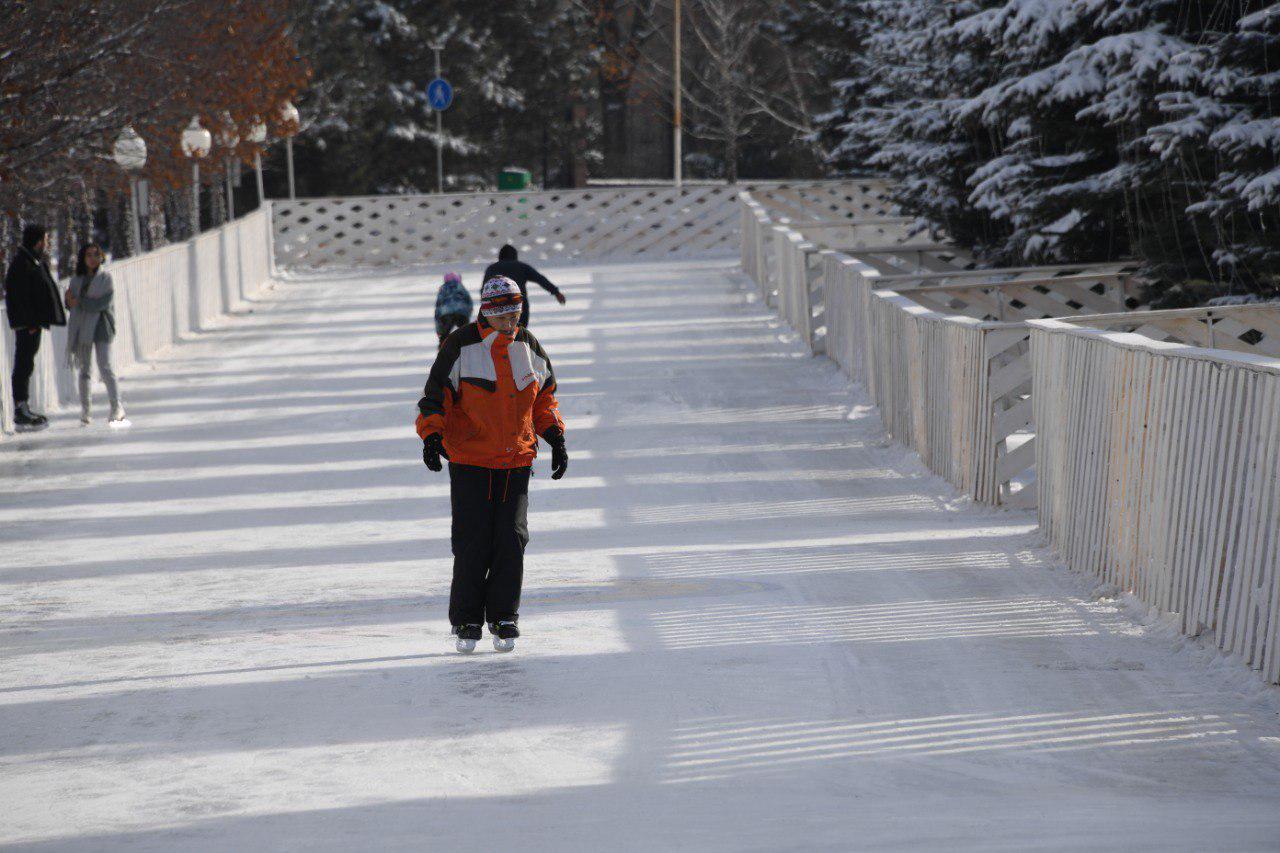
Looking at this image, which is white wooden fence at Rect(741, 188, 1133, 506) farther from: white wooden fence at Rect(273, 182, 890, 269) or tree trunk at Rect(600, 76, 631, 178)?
tree trunk at Rect(600, 76, 631, 178)

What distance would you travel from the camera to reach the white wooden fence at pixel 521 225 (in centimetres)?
3603

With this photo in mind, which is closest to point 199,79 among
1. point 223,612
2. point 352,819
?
point 223,612

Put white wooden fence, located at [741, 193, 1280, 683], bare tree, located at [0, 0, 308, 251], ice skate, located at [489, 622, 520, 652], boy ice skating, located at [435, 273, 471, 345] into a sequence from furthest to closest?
1. bare tree, located at [0, 0, 308, 251]
2. boy ice skating, located at [435, 273, 471, 345]
3. ice skate, located at [489, 622, 520, 652]
4. white wooden fence, located at [741, 193, 1280, 683]

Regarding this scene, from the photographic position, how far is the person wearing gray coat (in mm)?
14391

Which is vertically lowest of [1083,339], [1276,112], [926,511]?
[926,511]

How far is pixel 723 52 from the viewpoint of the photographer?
166 feet

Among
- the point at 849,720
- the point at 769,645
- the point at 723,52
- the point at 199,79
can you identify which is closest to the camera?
the point at 849,720

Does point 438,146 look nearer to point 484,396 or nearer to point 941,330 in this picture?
point 941,330

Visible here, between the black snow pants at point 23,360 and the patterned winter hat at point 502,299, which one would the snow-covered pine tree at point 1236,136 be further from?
the black snow pants at point 23,360

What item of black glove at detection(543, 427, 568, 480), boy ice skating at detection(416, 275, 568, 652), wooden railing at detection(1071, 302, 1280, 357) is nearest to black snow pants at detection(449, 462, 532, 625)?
boy ice skating at detection(416, 275, 568, 652)

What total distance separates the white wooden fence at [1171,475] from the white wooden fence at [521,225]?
1130 inches

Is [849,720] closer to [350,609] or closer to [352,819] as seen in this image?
[352,819]

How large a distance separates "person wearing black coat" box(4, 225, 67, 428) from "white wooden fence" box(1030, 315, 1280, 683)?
8.74m

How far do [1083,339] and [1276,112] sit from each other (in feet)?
21.6
